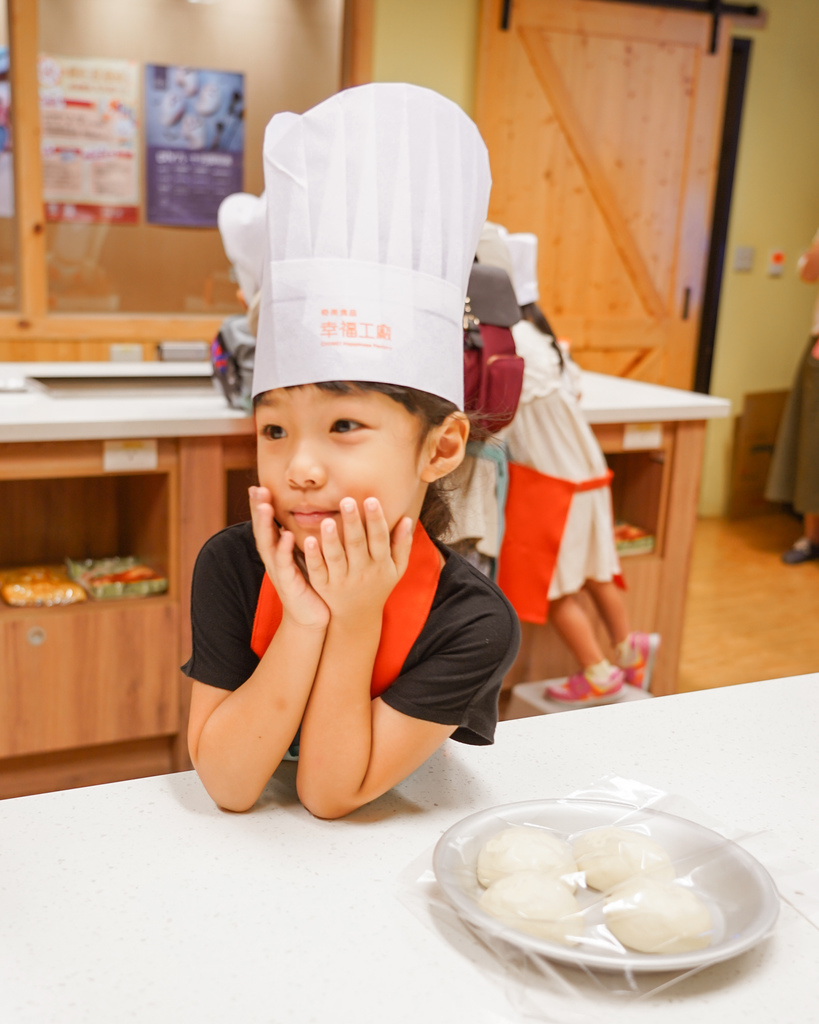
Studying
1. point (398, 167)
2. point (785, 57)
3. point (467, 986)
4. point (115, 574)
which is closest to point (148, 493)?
point (115, 574)

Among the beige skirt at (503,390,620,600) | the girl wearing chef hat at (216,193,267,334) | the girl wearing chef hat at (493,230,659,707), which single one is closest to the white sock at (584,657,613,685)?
the girl wearing chef hat at (493,230,659,707)

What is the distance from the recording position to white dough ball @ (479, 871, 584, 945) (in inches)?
24.5

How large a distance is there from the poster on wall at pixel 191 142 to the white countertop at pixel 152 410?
111 cm

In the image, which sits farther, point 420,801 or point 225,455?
point 225,455

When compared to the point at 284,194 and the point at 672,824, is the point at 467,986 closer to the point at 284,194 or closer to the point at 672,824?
the point at 672,824

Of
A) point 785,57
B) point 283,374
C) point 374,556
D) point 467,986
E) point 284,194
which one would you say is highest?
point 785,57

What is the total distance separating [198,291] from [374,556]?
3.35 meters

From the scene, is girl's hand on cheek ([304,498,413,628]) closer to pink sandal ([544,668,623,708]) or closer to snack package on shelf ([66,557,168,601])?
snack package on shelf ([66,557,168,601])

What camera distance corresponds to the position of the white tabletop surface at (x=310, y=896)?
0.59 metres

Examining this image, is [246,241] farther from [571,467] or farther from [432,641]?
[432,641]

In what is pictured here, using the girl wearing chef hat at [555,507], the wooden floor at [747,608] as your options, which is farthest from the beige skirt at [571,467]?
the wooden floor at [747,608]

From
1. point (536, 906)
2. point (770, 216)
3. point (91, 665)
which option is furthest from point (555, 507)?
point (770, 216)

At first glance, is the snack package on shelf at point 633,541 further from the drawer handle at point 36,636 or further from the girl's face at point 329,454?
the girl's face at point 329,454

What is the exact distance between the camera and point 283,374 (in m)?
0.77
